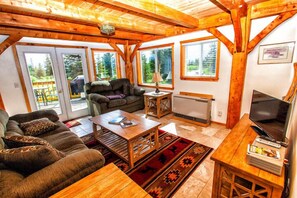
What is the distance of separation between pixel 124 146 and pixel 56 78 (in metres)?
2.82

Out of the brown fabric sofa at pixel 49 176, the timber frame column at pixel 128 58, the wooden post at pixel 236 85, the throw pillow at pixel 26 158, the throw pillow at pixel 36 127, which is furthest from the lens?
the timber frame column at pixel 128 58

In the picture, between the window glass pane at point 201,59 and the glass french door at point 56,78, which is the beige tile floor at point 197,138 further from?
the window glass pane at point 201,59

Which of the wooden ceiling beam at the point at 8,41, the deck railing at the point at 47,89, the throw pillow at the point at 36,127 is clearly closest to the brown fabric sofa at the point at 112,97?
the deck railing at the point at 47,89

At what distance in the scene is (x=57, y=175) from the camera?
1.12 metres

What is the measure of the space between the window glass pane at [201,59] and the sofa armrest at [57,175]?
3.09 meters

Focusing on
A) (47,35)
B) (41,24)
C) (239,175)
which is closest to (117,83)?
(47,35)

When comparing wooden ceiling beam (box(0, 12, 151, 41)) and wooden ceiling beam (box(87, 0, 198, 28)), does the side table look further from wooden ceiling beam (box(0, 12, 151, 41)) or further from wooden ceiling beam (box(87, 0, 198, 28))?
wooden ceiling beam (box(0, 12, 151, 41))

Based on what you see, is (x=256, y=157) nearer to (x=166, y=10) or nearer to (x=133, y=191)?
(x=133, y=191)

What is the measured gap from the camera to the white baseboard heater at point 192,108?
3.24 m

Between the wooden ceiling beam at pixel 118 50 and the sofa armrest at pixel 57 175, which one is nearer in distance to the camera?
the sofa armrest at pixel 57 175

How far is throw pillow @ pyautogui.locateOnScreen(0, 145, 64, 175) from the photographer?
3.50 ft

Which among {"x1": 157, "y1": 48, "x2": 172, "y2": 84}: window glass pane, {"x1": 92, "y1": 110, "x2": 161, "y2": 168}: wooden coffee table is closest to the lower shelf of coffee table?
{"x1": 92, "y1": 110, "x2": 161, "y2": 168}: wooden coffee table

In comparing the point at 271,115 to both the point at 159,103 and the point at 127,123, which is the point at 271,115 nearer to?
the point at 127,123

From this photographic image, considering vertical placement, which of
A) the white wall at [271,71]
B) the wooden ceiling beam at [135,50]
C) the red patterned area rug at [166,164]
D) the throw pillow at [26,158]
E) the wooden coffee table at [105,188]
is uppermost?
the wooden ceiling beam at [135,50]
